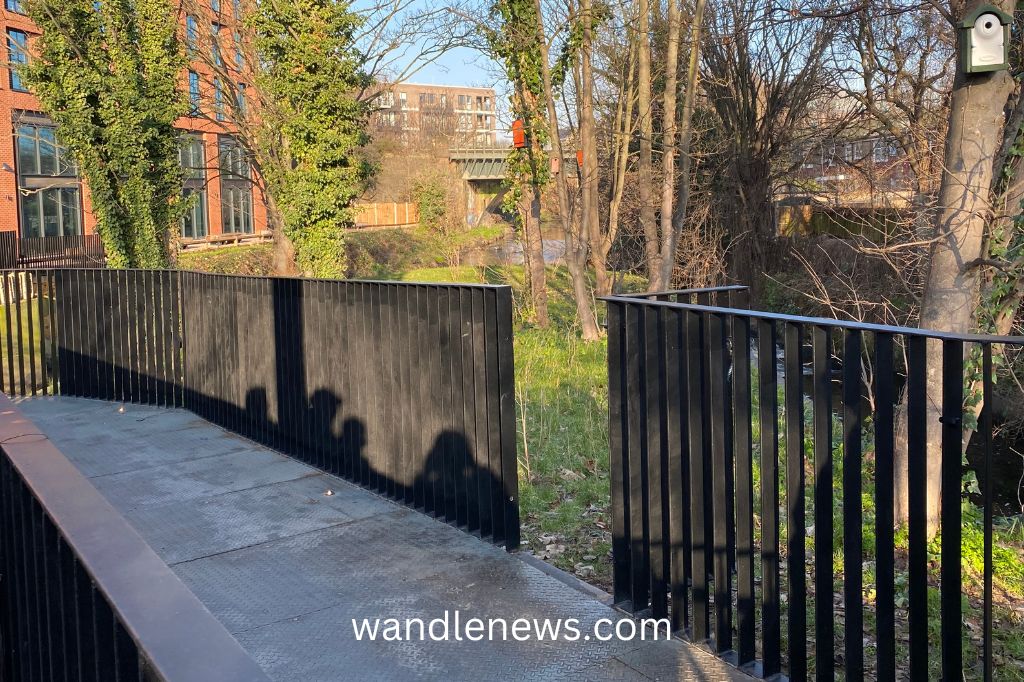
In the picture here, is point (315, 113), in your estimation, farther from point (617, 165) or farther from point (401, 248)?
point (401, 248)

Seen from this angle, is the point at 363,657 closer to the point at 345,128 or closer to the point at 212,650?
the point at 212,650

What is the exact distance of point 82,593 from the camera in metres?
1.96

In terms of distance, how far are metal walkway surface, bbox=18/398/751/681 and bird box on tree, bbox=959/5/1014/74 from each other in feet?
14.4

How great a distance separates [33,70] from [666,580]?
17995 mm

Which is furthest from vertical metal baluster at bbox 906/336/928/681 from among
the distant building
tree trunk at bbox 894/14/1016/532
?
the distant building

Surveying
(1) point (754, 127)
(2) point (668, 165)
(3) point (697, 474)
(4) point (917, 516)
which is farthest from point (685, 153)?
(4) point (917, 516)

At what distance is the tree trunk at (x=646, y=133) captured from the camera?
1591 cm

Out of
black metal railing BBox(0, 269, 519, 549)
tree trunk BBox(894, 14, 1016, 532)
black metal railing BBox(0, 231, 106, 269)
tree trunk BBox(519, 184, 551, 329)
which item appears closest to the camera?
black metal railing BBox(0, 269, 519, 549)

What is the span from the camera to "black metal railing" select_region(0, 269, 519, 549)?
5.81 meters

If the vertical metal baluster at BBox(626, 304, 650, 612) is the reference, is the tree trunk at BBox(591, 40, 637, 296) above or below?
above

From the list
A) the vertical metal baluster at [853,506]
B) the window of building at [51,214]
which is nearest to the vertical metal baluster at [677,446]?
the vertical metal baluster at [853,506]

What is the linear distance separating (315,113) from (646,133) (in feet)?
18.6

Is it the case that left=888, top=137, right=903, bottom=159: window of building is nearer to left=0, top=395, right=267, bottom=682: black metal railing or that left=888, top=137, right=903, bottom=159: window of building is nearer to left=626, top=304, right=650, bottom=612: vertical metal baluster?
left=626, top=304, right=650, bottom=612: vertical metal baluster

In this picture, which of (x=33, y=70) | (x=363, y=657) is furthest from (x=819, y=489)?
(x=33, y=70)
